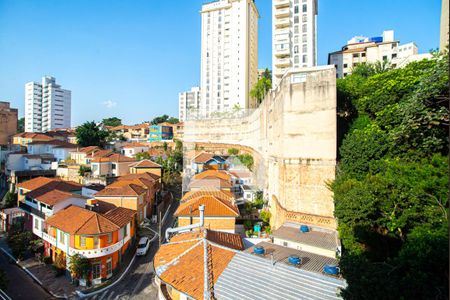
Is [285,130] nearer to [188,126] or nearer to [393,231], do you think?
[393,231]

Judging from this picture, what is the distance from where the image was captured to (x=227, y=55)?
5484 centimetres

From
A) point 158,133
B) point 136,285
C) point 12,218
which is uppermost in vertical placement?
point 158,133

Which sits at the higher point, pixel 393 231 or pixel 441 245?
pixel 441 245

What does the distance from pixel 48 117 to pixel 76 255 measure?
295 ft

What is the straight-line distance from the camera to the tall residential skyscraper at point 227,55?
53.2 metres

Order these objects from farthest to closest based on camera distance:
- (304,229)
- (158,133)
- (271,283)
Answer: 1. (158,133)
2. (304,229)
3. (271,283)

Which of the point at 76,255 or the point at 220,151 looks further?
the point at 220,151

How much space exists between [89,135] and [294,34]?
4165 cm

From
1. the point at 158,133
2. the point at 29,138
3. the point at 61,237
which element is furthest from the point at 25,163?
the point at 158,133

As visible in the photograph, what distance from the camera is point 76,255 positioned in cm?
1517

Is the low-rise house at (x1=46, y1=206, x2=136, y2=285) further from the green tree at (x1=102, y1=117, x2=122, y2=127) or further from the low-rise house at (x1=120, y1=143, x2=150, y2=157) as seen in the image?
the green tree at (x1=102, y1=117, x2=122, y2=127)

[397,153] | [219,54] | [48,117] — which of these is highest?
[219,54]

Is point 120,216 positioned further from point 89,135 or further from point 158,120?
point 158,120

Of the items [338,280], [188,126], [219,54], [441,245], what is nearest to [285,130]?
[338,280]
